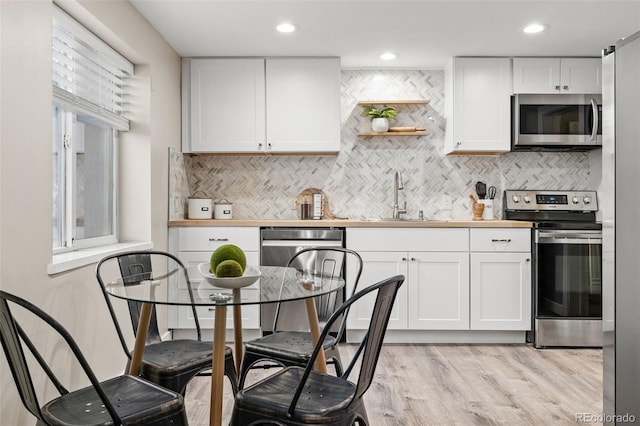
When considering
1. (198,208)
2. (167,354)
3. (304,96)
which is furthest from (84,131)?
(304,96)

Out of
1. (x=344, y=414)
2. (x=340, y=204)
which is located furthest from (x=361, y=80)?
(x=344, y=414)

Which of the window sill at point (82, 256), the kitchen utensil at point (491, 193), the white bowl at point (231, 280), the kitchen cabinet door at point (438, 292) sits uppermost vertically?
the kitchen utensil at point (491, 193)

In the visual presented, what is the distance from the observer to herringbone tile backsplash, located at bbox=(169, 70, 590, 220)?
450 centimetres

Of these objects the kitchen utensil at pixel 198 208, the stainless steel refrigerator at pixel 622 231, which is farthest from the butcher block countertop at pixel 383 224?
the stainless steel refrigerator at pixel 622 231

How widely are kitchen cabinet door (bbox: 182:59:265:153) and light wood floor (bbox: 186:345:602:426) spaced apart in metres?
1.94

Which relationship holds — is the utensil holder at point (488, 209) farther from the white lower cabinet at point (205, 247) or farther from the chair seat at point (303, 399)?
the chair seat at point (303, 399)

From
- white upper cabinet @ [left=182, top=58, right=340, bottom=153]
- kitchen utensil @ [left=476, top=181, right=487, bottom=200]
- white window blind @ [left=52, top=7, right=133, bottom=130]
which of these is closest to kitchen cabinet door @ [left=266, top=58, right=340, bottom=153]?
white upper cabinet @ [left=182, top=58, right=340, bottom=153]

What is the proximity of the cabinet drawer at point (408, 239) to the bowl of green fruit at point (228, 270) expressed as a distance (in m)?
1.87

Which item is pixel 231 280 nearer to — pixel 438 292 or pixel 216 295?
pixel 216 295

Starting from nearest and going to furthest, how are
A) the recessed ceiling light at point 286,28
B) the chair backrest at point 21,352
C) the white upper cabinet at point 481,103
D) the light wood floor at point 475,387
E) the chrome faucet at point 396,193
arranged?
the chair backrest at point 21,352, the light wood floor at point 475,387, the recessed ceiling light at point 286,28, the white upper cabinet at point 481,103, the chrome faucet at point 396,193

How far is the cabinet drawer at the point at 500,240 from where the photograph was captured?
12.6 feet

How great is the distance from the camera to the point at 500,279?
3.86 m

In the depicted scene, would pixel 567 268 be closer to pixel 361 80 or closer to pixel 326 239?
pixel 326 239

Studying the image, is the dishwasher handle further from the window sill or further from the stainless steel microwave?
the stainless steel microwave
